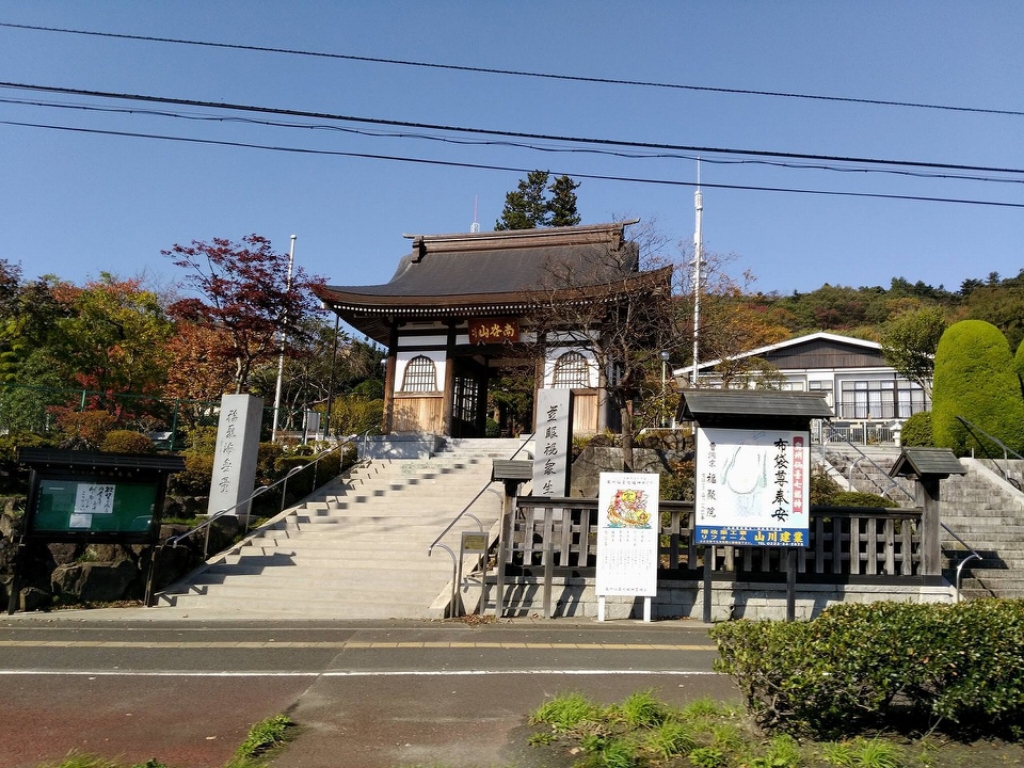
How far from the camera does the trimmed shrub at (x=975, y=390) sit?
19453mm

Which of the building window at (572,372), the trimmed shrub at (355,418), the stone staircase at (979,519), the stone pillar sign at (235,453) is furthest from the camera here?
the trimmed shrub at (355,418)

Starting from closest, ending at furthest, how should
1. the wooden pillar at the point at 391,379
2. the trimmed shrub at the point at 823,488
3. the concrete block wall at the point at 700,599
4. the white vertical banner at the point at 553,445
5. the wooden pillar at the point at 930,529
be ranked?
the concrete block wall at the point at 700,599 < the wooden pillar at the point at 930,529 < the white vertical banner at the point at 553,445 < the trimmed shrub at the point at 823,488 < the wooden pillar at the point at 391,379

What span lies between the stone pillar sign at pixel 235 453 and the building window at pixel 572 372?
911 cm

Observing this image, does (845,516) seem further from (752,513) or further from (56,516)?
(56,516)

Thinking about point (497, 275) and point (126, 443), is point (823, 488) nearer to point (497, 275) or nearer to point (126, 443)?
point (497, 275)

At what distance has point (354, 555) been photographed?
1261cm

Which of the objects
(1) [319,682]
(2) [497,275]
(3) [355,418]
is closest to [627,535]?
(1) [319,682]

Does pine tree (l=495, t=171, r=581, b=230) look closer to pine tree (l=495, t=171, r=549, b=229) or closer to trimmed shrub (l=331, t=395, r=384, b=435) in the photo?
pine tree (l=495, t=171, r=549, b=229)

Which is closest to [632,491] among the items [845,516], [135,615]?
[845,516]

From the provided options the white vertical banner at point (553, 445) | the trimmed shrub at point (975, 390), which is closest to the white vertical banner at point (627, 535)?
the white vertical banner at point (553, 445)

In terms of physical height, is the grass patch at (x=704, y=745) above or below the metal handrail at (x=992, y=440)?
below

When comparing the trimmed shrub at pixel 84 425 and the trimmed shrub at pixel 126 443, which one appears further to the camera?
the trimmed shrub at pixel 84 425

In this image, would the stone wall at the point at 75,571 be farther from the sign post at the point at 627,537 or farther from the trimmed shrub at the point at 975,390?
the trimmed shrub at the point at 975,390

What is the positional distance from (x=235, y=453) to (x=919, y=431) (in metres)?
19.2
